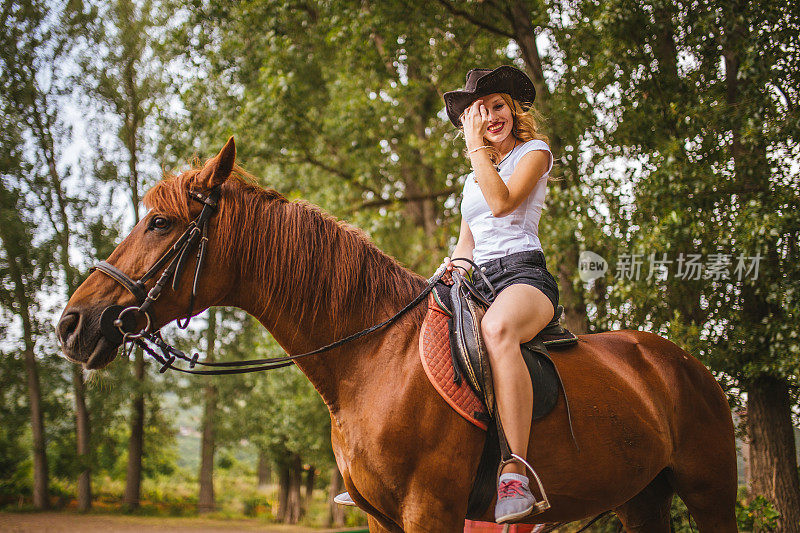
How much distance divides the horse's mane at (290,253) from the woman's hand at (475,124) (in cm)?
78

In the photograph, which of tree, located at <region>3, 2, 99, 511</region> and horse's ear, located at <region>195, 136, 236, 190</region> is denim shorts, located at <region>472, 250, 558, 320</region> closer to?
horse's ear, located at <region>195, 136, 236, 190</region>

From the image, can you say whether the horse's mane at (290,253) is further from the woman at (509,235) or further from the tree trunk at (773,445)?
the tree trunk at (773,445)

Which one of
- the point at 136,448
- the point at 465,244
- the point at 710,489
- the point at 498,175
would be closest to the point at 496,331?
the point at 498,175

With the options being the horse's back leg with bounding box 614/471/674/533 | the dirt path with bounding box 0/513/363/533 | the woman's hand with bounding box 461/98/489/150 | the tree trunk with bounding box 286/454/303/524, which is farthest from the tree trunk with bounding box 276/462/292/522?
the woman's hand with bounding box 461/98/489/150

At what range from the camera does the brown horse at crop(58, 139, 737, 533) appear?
2.25 m

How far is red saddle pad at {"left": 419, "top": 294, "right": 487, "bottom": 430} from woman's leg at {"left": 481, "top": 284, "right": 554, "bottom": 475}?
111 mm

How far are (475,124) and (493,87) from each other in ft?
1.19

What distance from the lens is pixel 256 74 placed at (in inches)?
472

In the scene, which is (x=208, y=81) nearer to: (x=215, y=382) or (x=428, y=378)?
(x=428, y=378)

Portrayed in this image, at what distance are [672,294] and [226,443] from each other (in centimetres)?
1830

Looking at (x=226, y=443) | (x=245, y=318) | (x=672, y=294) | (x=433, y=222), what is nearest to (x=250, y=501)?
(x=226, y=443)

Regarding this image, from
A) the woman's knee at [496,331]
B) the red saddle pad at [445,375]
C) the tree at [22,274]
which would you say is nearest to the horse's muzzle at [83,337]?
the red saddle pad at [445,375]

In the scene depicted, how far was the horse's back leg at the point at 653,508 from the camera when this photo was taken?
349cm

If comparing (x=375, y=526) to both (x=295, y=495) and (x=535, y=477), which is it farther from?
(x=295, y=495)
